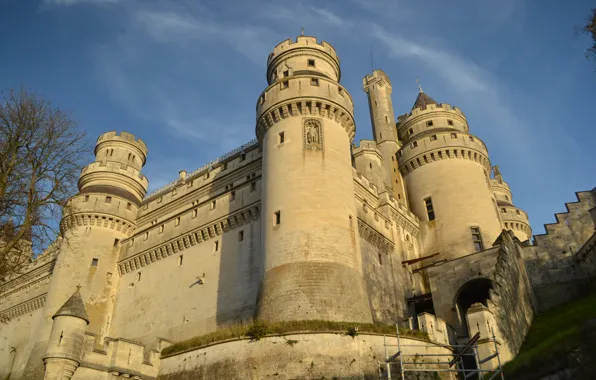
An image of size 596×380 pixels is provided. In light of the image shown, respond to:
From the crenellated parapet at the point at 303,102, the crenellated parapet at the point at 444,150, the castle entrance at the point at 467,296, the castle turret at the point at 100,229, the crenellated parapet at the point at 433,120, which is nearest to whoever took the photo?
the castle entrance at the point at 467,296

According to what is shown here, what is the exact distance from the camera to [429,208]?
37.2 meters

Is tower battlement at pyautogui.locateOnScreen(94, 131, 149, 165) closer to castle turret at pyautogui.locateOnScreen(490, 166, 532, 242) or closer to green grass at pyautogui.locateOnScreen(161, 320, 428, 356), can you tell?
green grass at pyautogui.locateOnScreen(161, 320, 428, 356)

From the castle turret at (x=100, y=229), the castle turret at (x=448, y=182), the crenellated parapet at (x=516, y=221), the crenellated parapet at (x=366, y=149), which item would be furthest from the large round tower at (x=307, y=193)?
the crenellated parapet at (x=516, y=221)

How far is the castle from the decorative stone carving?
93mm

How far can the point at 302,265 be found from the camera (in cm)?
2217

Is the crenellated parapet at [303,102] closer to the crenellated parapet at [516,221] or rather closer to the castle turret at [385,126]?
the castle turret at [385,126]

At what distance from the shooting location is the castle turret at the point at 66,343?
66.4 ft

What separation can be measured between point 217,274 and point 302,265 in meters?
8.33

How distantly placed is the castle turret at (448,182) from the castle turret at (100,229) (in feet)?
70.7

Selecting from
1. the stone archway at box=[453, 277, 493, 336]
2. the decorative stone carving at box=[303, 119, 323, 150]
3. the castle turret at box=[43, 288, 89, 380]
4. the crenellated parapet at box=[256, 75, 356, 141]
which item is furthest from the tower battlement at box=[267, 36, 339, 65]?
the castle turret at box=[43, 288, 89, 380]

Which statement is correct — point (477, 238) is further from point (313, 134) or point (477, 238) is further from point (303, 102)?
point (303, 102)

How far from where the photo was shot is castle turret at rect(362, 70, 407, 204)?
40.0 meters

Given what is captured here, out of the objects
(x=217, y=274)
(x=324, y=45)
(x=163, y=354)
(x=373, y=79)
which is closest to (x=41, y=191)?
(x=163, y=354)

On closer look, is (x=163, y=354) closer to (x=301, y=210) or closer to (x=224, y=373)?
(x=224, y=373)
